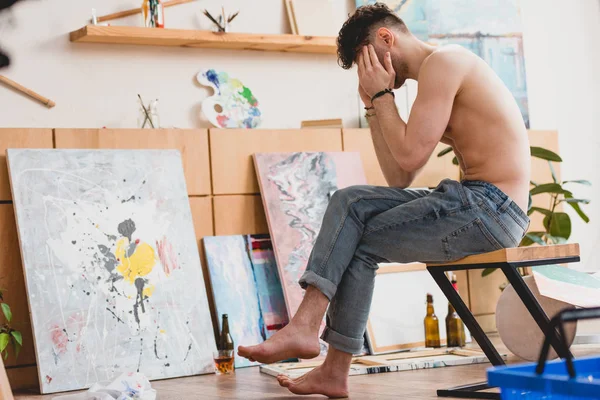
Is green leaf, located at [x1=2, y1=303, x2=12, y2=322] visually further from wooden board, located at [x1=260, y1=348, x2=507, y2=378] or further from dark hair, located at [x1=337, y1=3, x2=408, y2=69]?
dark hair, located at [x1=337, y1=3, x2=408, y2=69]

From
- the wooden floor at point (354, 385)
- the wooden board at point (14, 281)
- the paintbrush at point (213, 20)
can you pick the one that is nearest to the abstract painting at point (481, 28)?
the paintbrush at point (213, 20)

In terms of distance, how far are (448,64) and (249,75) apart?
2337 millimetres

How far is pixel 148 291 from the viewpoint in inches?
157

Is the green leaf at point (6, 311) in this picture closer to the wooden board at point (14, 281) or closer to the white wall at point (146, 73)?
the wooden board at point (14, 281)

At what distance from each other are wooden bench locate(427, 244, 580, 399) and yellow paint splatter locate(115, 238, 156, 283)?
1.70 metres

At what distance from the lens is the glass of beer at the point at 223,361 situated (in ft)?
12.8

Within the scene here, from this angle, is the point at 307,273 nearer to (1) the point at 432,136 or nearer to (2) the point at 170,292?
(1) the point at 432,136

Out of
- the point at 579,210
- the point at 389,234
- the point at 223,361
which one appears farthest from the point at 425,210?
the point at 579,210

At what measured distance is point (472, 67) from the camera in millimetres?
2631

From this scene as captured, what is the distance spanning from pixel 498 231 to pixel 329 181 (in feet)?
6.88

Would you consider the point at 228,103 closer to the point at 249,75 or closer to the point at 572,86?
the point at 249,75

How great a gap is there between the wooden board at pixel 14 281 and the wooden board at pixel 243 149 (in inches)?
40.7

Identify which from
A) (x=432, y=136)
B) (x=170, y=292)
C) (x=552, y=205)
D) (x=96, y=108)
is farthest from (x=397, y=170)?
(x=552, y=205)

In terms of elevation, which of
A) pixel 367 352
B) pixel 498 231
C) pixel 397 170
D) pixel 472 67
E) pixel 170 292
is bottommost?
pixel 367 352
